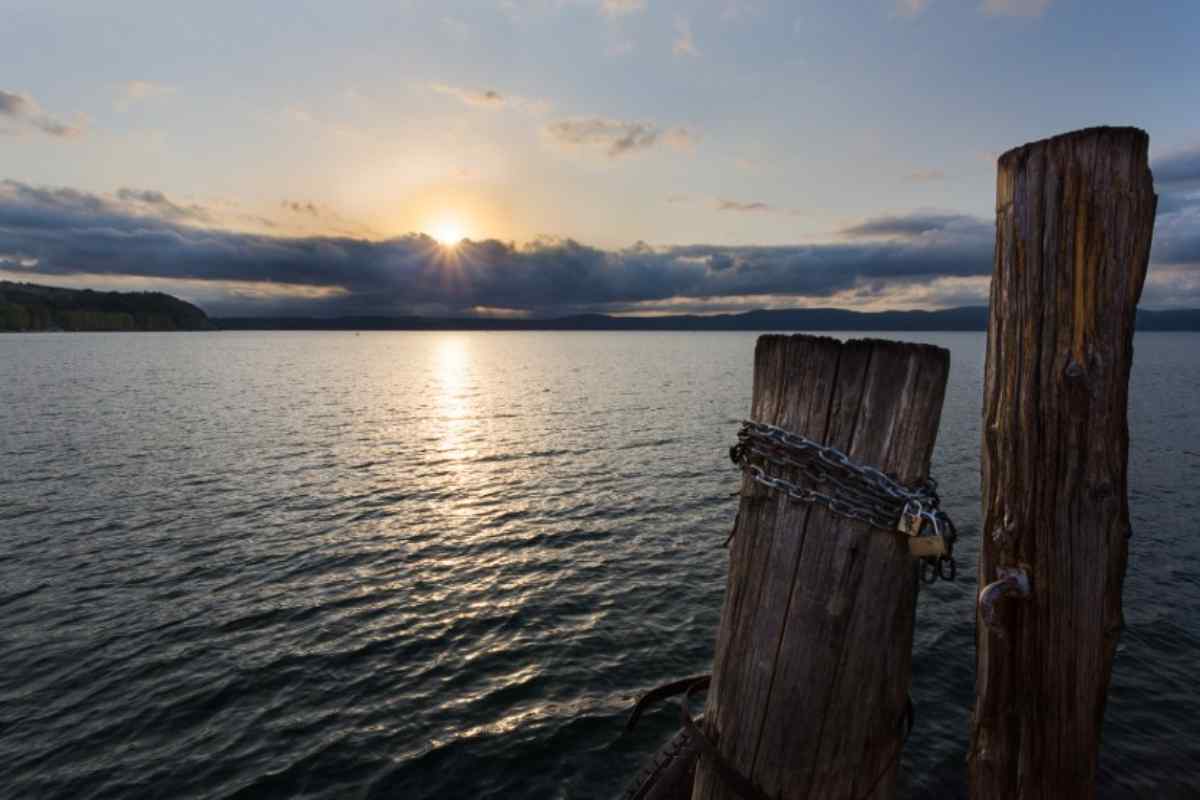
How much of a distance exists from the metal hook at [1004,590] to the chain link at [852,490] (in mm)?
603

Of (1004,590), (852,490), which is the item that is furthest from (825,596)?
(1004,590)

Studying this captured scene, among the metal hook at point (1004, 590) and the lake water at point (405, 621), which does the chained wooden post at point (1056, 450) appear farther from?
the lake water at point (405, 621)

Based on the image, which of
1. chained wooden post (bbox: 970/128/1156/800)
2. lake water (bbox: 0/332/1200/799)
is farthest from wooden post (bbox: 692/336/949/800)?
lake water (bbox: 0/332/1200/799)

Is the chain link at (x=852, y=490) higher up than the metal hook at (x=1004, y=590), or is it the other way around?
the chain link at (x=852, y=490)

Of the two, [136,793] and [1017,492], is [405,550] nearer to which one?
[136,793]

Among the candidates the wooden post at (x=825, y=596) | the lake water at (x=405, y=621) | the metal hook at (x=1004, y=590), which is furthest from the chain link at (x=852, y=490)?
the lake water at (x=405, y=621)

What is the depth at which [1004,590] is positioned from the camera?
3186mm

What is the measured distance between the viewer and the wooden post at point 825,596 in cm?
261

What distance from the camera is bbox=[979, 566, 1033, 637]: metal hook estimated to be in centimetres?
316

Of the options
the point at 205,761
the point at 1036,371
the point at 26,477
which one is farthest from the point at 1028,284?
the point at 26,477

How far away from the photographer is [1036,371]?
302 centimetres

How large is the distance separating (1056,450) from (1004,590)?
0.78m

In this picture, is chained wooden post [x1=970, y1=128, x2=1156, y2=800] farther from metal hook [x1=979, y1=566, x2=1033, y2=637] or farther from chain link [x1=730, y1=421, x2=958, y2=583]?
chain link [x1=730, y1=421, x2=958, y2=583]

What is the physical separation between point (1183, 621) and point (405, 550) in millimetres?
22531
